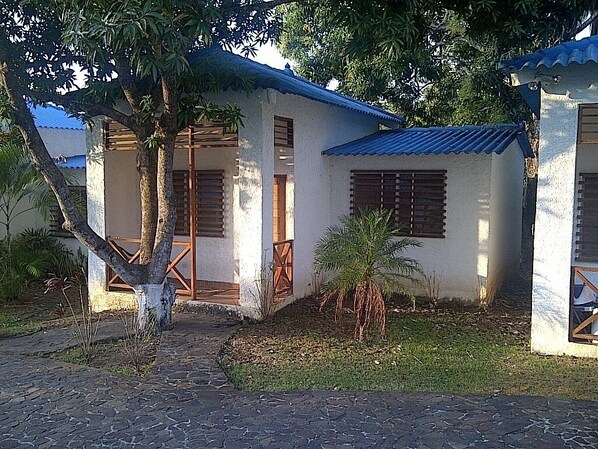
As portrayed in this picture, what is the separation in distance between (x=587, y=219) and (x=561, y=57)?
4.05 metres

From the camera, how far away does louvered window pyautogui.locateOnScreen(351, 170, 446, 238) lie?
10.7m

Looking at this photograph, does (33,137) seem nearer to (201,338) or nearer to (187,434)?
(201,338)

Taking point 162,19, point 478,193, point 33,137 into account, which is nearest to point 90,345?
point 33,137

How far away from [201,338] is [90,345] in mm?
1459

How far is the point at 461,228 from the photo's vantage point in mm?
10531

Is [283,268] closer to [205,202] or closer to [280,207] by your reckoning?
[280,207]

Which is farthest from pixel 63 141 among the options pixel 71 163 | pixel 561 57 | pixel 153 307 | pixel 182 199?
pixel 561 57

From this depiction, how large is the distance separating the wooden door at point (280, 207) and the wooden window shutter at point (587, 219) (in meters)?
5.16

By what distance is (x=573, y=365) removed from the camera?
22.5ft

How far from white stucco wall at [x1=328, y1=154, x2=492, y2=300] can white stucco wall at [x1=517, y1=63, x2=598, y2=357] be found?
118 inches

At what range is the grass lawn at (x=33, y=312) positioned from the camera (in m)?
9.28

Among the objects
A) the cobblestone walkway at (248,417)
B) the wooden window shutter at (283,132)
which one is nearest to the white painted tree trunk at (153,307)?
the cobblestone walkway at (248,417)

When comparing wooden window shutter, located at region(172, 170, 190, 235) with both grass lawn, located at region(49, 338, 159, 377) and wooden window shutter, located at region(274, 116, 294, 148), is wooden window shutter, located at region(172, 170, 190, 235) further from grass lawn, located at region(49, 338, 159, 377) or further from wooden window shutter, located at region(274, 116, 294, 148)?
grass lawn, located at region(49, 338, 159, 377)

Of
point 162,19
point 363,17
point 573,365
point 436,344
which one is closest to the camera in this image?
point 162,19
